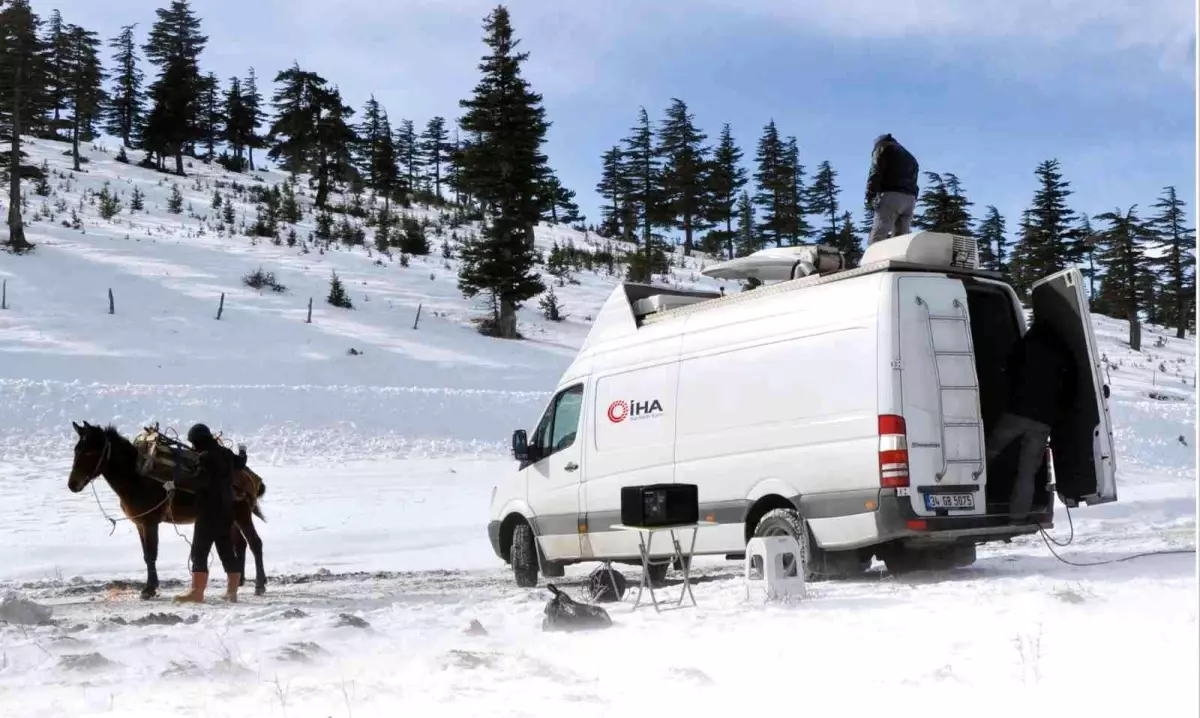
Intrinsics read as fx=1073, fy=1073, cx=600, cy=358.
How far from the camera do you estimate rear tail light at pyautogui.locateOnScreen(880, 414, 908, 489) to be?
816cm

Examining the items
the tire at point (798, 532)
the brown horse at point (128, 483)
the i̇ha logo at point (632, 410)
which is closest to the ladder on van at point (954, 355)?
the tire at point (798, 532)

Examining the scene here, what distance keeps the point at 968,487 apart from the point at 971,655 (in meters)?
3.12

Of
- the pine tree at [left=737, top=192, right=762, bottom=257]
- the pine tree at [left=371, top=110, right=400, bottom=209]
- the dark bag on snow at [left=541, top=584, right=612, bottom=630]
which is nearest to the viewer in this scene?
the dark bag on snow at [left=541, top=584, right=612, bottom=630]

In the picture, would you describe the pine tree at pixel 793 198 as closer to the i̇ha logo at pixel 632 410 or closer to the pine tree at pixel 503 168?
the pine tree at pixel 503 168

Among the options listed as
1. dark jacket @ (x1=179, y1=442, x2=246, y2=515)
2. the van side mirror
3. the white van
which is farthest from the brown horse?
the white van

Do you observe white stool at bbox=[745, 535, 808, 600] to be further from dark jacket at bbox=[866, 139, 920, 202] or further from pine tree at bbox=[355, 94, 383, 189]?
pine tree at bbox=[355, 94, 383, 189]

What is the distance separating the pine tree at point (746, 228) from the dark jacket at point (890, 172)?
6428 cm

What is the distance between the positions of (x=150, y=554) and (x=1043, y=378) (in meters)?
8.17

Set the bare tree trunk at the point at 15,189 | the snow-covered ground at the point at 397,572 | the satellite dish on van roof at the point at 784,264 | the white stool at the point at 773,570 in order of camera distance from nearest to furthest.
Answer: the snow-covered ground at the point at 397,572
the white stool at the point at 773,570
the satellite dish on van roof at the point at 784,264
the bare tree trunk at the point at 15,189

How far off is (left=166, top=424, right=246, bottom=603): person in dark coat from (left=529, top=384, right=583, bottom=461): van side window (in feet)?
10.9

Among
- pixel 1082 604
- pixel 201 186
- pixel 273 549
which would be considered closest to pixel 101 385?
pixel 273 549

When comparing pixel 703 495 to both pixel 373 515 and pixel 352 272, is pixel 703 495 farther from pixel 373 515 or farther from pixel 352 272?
pixel 352 272

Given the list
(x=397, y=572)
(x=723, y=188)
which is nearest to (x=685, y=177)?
(x=723, y=188)

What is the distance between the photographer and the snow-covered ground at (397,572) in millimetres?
5211
